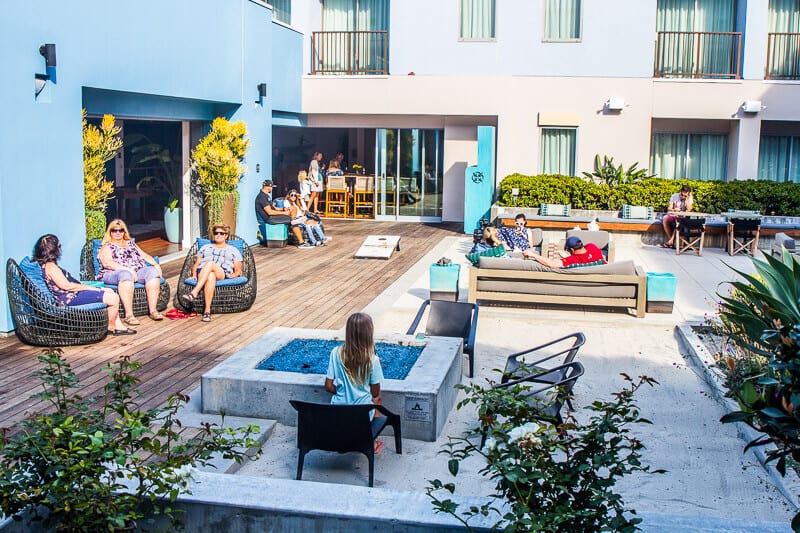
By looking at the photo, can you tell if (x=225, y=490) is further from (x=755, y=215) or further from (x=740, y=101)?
(x=740, y=101)

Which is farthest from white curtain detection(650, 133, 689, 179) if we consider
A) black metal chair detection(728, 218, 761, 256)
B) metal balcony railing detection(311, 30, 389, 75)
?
metal balcony railing detection(311, 30, 389, 75)

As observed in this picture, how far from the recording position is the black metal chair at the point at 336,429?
6.52m

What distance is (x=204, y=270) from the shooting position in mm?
11992

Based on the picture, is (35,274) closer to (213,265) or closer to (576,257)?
(213,265)

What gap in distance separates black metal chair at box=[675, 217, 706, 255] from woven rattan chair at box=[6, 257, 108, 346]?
1211cm

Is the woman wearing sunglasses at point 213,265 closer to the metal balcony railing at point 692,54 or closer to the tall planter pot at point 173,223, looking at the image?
the tall planter pot at point 173,223

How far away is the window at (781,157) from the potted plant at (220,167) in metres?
13.7

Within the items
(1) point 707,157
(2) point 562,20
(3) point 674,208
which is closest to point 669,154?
(1) point 707,157

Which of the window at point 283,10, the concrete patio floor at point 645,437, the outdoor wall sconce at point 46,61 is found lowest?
the concrete patio floor at point 645,437

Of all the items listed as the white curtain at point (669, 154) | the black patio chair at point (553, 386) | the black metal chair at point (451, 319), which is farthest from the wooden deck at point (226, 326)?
the white curtain at point (669, 154)

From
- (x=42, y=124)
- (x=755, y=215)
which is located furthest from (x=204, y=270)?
(x=755, y=215)

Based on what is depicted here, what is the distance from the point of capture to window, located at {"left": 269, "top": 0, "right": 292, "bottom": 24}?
2344cm

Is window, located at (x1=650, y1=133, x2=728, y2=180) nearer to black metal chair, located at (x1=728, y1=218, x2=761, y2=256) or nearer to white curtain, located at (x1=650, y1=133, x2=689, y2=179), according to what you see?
white curtain, located at (x1=650, y1=133, x2=689, y2=179)

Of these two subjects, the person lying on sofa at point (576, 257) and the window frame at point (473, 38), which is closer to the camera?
the person lying on sofa at point (576, 257)
